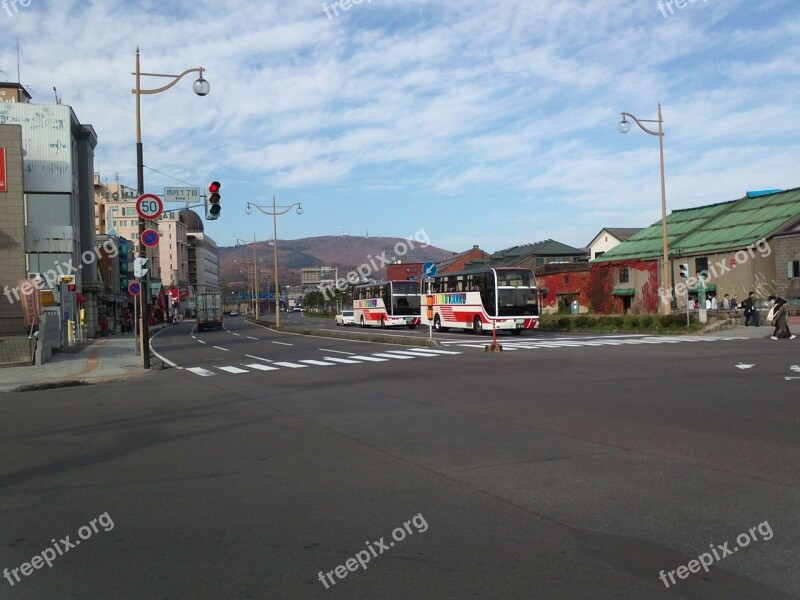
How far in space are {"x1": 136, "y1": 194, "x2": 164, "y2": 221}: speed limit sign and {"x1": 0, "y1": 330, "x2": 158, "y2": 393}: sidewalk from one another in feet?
16.2

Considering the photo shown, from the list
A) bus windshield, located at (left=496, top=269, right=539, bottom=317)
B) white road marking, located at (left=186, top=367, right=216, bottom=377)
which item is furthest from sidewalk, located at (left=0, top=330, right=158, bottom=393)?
bus windshield, located at (left=496, top=269, right=539, bottom=317)

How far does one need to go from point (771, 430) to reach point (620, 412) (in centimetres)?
239

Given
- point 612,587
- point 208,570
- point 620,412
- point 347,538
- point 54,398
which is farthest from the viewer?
point 54,398

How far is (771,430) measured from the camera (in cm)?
945

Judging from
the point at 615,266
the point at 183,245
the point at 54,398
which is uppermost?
the point at 183,245

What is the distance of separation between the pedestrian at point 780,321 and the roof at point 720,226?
24.4 m

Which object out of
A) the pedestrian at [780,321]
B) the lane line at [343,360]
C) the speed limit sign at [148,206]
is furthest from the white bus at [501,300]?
the speed limit sign at [148,206]

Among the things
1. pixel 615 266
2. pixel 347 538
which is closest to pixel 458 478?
pixel 347 538

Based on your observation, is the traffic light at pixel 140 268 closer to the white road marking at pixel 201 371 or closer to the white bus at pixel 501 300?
the white road marking at pixel 201 371

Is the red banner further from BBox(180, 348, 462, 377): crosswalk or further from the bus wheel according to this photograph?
the bus wheel

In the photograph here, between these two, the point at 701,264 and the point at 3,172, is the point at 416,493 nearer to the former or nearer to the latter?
the point at 3,172

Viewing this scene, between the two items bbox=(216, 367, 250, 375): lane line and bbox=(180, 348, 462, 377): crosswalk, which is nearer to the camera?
bbox=(216, 367, 250, 375): lane line

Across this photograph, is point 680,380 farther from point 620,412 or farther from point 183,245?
point 183,245

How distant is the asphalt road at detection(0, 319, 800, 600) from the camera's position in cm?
493
